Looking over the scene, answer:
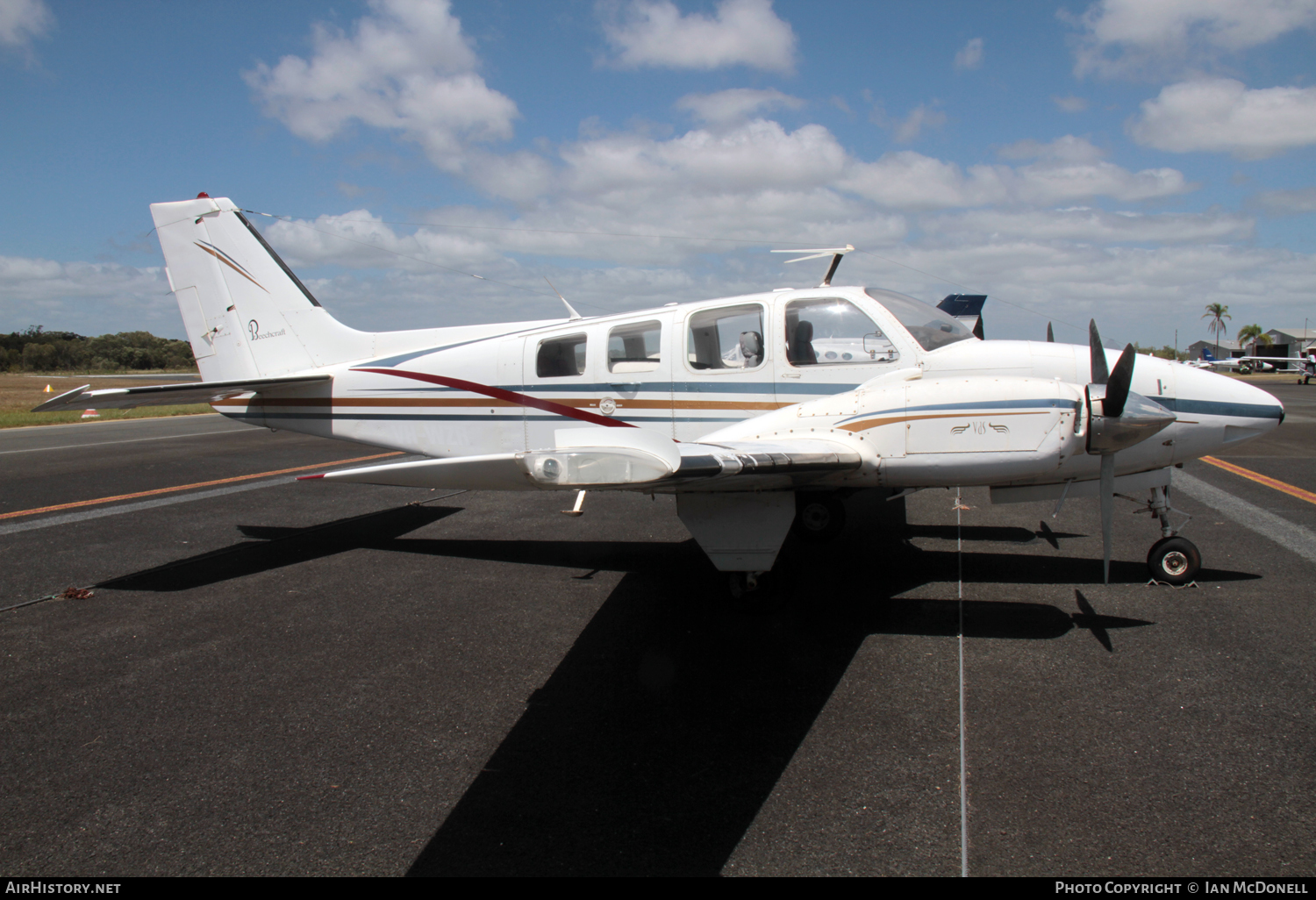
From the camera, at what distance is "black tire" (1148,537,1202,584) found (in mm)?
5832

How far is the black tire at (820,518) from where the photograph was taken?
7.51 meters

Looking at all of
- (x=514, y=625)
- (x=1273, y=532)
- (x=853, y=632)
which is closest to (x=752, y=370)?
(x=853, y=632)

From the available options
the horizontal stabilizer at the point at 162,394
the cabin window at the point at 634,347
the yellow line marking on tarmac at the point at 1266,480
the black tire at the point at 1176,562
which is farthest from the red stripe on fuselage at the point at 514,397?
the yellow line marking on tarmac at the point at 1266,480

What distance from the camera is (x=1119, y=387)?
4859 millimetres

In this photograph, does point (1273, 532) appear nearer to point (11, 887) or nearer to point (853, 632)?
point (853, 632)

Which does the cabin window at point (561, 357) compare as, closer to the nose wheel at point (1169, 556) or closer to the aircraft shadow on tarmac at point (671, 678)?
the aircraft shadow on tarmac at point (671, 678)

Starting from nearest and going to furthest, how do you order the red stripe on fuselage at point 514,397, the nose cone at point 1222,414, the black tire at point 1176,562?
the nose cone at point 1222,414 < the black tire at point 1176,562 < the red stripe on fuselage at point 514,397

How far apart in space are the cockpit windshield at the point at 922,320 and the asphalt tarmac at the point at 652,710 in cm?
214

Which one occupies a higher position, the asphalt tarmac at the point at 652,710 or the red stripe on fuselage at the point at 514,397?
the red stripe on fuselage at the point at 514,397

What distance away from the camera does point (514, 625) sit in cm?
537

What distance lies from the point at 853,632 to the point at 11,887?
4.63 meters

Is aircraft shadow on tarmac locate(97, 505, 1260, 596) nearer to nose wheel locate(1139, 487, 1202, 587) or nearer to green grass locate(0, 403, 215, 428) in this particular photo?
nose wheel locate(1139, 487, 1202, 587)

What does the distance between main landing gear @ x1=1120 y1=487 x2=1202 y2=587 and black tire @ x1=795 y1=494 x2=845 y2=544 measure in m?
2.75

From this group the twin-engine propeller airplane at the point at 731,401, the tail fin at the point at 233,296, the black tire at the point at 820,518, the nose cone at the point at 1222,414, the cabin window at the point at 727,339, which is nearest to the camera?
the twin-engine propeller airplane at the point at 731,401
